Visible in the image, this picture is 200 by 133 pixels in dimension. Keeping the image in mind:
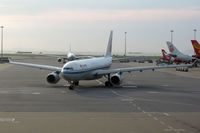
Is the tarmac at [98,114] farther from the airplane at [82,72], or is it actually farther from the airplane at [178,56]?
the airplane at [178,56]

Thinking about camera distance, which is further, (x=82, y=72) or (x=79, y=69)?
(x=82, y=72)

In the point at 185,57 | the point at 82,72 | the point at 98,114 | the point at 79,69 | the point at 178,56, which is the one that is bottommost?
the point at 98,114

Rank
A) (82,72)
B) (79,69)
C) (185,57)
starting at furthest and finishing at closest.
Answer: (185,57)
(82,72)
(79,69)

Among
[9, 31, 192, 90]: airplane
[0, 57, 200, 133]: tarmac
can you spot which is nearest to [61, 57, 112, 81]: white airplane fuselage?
[9, 31, 192, 90]: airplane

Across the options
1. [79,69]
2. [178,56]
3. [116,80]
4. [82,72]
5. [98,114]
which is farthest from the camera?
[178,56]

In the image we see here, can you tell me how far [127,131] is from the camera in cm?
1426

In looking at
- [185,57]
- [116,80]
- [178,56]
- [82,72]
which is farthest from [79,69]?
[178,56]

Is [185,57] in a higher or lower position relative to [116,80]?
higher

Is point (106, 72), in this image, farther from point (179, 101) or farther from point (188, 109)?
point (188, 109)

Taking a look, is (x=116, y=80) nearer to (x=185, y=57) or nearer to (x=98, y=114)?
(x=98, y=114)

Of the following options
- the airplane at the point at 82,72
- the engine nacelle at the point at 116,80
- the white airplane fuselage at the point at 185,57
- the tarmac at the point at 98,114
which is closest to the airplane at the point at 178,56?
the white airplane fuselage at the point at 185,57

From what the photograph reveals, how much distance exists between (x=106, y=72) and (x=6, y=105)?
15.9 metres

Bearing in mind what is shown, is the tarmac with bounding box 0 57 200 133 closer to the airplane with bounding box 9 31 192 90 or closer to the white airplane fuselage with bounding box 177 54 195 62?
the airplane with bounding box 9 31 192 90

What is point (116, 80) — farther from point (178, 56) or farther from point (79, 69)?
point (178, 56)
